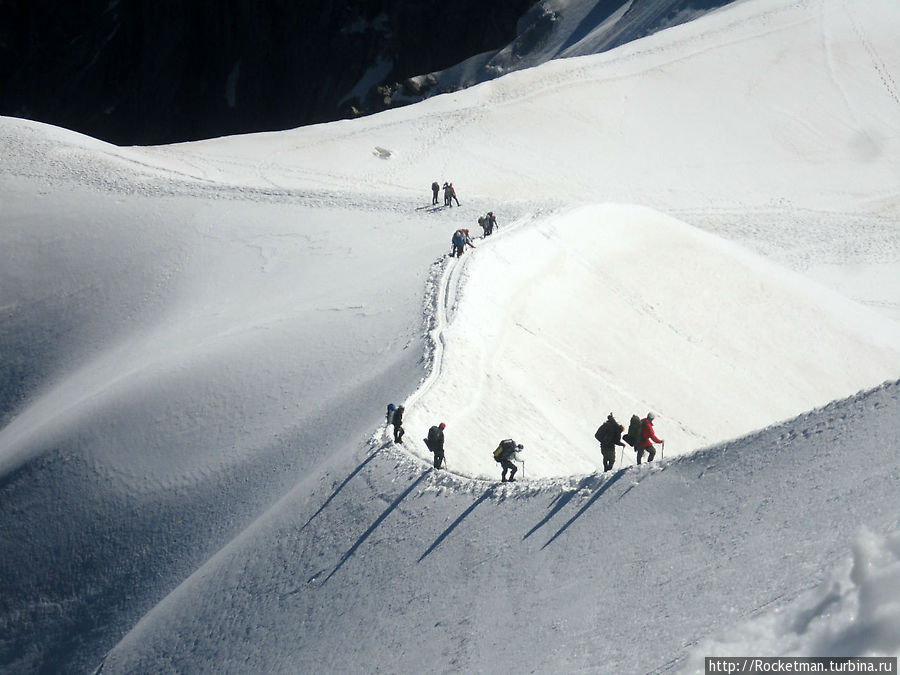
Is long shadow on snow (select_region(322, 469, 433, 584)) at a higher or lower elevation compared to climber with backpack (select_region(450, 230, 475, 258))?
lower

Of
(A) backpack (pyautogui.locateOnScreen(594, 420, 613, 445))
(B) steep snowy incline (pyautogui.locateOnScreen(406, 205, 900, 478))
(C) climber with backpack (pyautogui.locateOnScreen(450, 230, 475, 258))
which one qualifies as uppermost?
(C) climber with backpack (pyautogui.locateOnScreen(450, 230, 475, 258))

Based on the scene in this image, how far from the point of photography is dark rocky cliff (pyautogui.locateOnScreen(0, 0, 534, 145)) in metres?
86.6

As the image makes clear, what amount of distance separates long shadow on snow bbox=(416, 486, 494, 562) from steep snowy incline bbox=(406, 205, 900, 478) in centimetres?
130

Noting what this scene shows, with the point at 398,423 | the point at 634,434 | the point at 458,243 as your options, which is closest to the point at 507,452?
the point at 634,434

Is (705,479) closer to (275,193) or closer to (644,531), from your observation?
(644,531)

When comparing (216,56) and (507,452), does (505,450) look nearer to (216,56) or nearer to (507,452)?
(507,452)

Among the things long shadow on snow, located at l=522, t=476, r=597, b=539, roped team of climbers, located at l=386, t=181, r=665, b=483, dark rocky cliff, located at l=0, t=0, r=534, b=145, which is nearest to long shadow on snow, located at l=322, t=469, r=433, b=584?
roped team of climbers, located at l=386, t=181, r=665, b=483

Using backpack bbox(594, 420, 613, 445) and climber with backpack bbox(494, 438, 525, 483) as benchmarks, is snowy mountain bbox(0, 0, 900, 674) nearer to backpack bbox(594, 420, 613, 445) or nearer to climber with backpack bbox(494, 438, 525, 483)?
climber with backpack bbox(494, 438, 525, 483)

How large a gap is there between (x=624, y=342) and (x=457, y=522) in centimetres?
1174

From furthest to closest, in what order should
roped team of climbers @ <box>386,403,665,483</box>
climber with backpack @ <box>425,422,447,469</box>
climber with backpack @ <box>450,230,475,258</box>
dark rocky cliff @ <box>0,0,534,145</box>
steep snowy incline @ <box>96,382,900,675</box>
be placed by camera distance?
dark rocky cliff @ <box>0,0,534,145</box>
climber with backpack @ <box>450,230,475,258</box>
climber with backpack @ <box>425,422,447,469</box>
roped team of climbers @ <box>386,403,665,483</box>
steep snowy incline @ <box>96,382,900,675</box>

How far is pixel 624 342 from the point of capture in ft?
87.4

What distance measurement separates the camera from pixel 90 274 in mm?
32906

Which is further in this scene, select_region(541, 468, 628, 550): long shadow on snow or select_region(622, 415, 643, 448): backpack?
select_region(622, 415, 643, 448): backpack

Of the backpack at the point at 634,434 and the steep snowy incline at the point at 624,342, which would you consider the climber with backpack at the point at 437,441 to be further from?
the backpack at the point at 634,434
